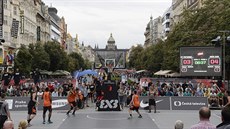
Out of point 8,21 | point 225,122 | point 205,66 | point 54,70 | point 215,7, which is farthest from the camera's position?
point 54,70

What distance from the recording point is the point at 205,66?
31.6 meters

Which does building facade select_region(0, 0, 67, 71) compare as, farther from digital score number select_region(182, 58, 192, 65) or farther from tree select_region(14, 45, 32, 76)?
digital score number select_region(182, 58, 192, 65)

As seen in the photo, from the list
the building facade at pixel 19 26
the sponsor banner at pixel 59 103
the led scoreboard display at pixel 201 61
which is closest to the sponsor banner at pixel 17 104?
the sponsor banner at pixel 59 103

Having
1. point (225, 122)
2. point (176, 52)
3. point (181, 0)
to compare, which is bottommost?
point (225, 122)

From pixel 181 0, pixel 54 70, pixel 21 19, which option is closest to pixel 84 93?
pixel 21 19

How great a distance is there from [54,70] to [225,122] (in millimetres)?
84920

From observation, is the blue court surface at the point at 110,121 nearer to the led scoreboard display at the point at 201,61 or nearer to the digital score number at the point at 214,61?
the led scoreboard display at the point at 201,61

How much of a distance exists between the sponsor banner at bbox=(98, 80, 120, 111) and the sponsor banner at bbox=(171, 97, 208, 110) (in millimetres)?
3905

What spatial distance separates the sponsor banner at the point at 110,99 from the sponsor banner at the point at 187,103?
3.90 metres

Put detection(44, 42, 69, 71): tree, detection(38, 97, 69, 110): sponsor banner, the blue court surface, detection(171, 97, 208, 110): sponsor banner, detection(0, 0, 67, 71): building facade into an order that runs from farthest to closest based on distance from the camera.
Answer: detection(44, 42, 69, 71): tree
detection(0, 0, 67, 71): building facade
detection(38, 97, 69, 110): sponsor banner
detection(171, 97, 208, 110): sponsor banner
the blue court surface

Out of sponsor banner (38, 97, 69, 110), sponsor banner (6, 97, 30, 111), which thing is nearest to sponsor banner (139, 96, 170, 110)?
sponsor banner (38, 97, 69, 110)

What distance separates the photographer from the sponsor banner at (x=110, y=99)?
2750 centimetres

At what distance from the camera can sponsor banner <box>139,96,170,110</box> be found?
2941 cm

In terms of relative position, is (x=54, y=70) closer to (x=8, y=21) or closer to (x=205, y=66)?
(x=8, y=21)
